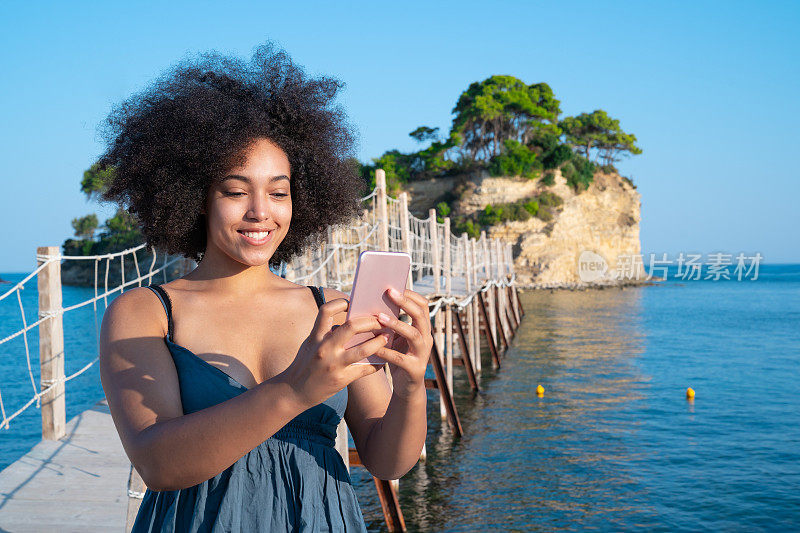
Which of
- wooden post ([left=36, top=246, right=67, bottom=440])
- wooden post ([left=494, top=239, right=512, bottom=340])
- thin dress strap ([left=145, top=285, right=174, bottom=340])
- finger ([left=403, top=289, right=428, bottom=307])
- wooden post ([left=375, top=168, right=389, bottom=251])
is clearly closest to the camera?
finger ([left=403, top=289, right=428, bottom=307])

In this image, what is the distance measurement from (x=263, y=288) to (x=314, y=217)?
15.4 inches

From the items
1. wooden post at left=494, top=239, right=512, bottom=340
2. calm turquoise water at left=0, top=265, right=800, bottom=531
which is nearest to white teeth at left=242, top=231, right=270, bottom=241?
calm turquoise water at left=0, top=265, right=800, bottom=531

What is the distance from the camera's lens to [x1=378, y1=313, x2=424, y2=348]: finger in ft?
3.61

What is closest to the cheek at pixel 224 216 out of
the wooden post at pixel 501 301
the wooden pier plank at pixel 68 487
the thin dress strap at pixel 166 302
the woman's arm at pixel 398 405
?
the thin dress strap at pixel 166 302

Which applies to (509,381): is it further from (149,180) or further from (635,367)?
(149,180)

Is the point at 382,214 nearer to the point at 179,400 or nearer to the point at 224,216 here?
the point at 224,216

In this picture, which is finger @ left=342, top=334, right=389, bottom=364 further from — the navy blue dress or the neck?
the neck

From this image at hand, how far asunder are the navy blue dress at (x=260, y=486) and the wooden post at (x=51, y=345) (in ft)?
10.3

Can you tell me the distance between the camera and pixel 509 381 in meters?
16.1

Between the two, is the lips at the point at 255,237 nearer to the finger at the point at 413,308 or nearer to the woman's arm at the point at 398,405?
the woman's arm at the point at 398,405

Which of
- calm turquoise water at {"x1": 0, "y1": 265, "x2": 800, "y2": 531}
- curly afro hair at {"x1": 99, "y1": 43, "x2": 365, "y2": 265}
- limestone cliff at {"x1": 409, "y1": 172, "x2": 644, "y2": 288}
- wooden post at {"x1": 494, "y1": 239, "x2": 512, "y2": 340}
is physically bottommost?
calm turquoise water at {"x1": 0, "y1": 265, "x2": 800, "y2": 531}

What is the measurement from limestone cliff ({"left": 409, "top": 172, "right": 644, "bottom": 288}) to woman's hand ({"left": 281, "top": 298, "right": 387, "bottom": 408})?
45.6 m

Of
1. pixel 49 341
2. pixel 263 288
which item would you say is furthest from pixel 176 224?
pixel 49 341

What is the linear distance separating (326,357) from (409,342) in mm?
217
